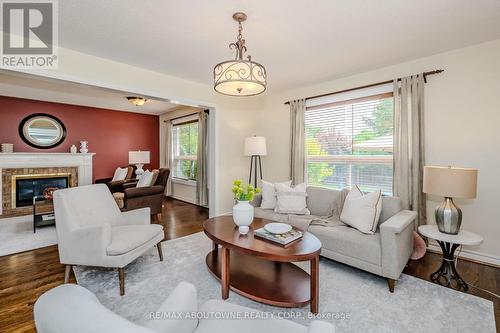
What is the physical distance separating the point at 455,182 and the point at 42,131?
7.37 m

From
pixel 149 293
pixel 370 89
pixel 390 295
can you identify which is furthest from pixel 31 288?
pixel 370 89

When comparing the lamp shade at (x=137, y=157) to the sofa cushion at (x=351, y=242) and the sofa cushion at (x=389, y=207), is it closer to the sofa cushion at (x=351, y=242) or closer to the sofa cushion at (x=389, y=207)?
the sofa cushion at (x=351, y=242)

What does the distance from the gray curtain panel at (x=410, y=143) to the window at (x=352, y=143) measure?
14cm

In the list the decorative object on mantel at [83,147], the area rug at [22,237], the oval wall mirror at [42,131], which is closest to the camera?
the area rug at [22,237]

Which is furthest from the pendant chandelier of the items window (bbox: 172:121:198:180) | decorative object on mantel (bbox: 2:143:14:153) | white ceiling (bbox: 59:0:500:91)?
decorative object on mantel (bbox: 2:143:14:153)

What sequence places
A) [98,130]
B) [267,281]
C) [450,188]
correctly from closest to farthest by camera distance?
[267,281] → [450,188] → [98,130]

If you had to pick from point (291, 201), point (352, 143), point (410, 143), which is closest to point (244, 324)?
point (291, 201)

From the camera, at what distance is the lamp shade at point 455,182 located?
2160 mm

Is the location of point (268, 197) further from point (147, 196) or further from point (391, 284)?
point (147, 196)

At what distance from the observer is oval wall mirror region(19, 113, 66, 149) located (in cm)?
514

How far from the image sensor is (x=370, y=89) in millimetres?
3543

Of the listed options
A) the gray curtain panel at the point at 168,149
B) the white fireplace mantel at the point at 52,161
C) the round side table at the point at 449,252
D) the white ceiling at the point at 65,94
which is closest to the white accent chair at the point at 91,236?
the white ceiling at the point at 65,94

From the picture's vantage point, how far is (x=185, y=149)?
256 inches

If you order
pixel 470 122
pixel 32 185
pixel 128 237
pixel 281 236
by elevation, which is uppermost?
pixel 470 122
